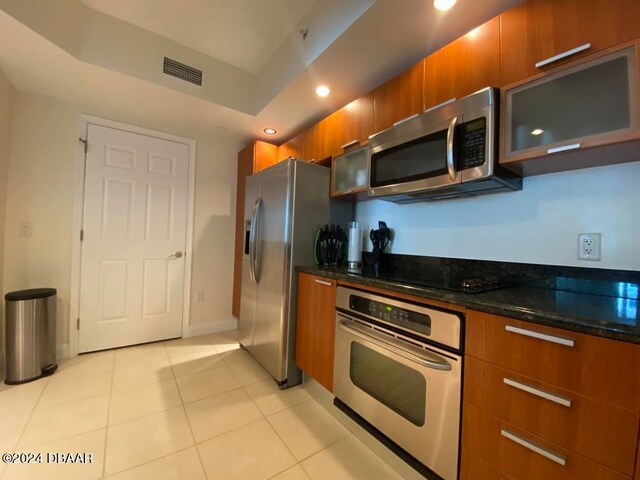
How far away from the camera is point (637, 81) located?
0.89 metres

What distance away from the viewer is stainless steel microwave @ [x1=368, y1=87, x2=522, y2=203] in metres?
1.20

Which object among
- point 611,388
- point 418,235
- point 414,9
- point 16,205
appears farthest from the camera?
point 16,205

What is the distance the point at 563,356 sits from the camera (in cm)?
77

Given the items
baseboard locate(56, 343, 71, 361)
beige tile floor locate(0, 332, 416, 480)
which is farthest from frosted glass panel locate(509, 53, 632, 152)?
baseboard locate(56, 343, 71, 361)

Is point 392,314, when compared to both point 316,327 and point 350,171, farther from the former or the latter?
point 350,171

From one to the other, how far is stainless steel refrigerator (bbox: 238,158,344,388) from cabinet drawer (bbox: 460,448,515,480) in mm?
1261

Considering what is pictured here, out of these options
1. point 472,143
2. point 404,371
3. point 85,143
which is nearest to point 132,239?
point 85,143

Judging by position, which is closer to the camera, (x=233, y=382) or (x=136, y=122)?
(x=233, y=382)

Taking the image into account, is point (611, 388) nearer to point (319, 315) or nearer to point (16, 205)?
point (319, 315)

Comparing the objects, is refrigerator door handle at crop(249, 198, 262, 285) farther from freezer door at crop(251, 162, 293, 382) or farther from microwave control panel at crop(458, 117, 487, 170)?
microwave control panel at crop(458, 117, 487, 170)

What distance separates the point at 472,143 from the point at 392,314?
35.8 inches

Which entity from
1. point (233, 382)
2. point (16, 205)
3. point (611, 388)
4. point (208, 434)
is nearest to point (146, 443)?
point (208, 434)

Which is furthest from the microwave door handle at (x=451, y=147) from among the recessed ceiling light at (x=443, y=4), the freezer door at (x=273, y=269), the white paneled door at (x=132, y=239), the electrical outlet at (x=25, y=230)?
the electrical outlet at (x=25, y=230)

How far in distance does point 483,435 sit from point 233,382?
5.67ft
